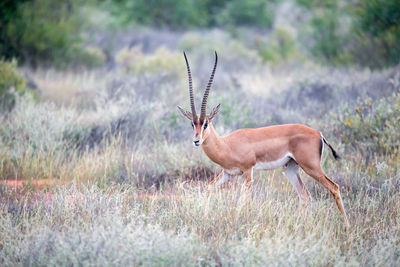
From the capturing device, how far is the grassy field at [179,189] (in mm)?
4699

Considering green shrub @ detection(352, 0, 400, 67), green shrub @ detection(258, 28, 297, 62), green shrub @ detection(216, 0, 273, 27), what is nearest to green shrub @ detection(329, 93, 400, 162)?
green shrub @ detection(352, 0, 400, 67)

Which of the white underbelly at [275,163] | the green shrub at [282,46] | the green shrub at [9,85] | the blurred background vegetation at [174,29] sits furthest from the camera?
the green shrub at [282,46]

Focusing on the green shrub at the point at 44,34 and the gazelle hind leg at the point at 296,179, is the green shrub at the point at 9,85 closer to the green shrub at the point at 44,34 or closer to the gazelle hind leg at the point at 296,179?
the green shrub at the point at 44,34

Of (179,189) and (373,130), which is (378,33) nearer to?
(373,130)

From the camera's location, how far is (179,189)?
6500 millimetres

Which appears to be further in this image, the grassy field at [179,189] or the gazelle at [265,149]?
the gazelle at [265,149]

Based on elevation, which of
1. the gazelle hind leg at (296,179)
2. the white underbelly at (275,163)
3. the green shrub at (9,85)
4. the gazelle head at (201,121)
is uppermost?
the gazelle head at (201,121)

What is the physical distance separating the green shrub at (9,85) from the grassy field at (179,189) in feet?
1.57

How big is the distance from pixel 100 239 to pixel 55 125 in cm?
539

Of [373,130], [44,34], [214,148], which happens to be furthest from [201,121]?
[44,34]

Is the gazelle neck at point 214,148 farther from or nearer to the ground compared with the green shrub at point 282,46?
farther from the ground

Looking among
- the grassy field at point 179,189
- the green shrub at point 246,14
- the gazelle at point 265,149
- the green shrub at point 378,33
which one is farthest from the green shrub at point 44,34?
the gazelle at point 265,149

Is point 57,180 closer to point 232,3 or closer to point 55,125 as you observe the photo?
point 55,125

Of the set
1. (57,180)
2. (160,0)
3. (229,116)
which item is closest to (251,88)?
(229,116)
